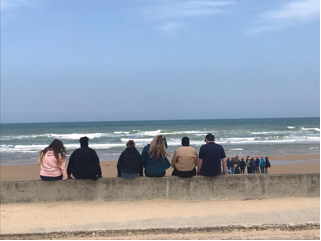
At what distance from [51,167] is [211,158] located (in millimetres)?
3052

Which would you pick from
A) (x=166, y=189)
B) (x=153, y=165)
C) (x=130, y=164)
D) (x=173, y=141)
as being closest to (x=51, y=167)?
(x=130, y=164)

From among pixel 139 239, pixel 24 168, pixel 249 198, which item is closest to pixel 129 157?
pixel 139 239

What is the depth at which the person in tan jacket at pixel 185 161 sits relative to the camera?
6871 millimetres

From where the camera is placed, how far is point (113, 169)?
1886cm

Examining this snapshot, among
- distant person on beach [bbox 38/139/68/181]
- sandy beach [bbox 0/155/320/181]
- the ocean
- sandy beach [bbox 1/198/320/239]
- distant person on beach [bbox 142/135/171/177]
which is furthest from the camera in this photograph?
the ocean

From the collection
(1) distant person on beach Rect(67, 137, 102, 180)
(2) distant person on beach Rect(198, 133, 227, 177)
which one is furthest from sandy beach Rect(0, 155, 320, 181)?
(1) distant person on beach Rect(67, 137, 102, 180)

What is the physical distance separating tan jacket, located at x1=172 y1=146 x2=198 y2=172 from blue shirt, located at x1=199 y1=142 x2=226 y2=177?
0.61ft

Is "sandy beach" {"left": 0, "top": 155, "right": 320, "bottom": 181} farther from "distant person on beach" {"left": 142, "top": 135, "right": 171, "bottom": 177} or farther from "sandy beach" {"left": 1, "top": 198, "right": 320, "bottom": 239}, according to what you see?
"sandy beach" {"left": 1, "top": 198, "right": 320, "bottom": 239}

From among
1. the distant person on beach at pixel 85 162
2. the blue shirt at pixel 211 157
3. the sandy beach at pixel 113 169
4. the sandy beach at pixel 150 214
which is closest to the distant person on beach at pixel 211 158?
the blue shirt at pixel 211 157

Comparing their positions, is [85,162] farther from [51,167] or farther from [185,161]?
[185,161]

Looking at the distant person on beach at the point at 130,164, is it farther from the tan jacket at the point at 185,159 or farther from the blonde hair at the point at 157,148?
the tan jacket at the point at 185,159

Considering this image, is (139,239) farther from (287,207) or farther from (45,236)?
(287,207)

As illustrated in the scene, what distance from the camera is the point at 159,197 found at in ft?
22.7

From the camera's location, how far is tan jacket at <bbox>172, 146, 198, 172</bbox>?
6.87 metres
